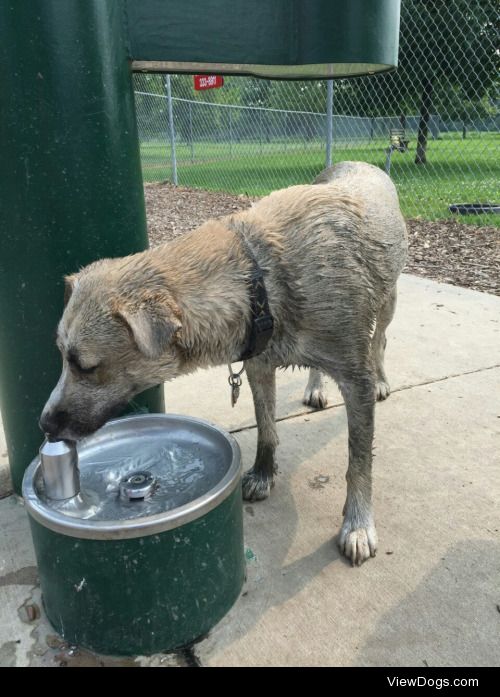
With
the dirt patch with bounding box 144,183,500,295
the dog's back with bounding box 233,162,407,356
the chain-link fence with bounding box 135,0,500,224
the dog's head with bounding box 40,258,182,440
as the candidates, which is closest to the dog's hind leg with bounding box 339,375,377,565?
the dog's back with bounding box 233,162,407,356

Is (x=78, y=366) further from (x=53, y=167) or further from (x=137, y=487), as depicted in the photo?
(x=53, y=167)

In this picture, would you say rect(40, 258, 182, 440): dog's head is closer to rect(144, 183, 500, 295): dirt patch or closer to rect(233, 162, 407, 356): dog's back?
rect(233, 162, 407, 356): dog's back

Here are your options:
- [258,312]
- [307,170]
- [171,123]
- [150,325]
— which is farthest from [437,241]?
[171,123]

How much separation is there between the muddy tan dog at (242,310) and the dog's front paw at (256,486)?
51 centimetres

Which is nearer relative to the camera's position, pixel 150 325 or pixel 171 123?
pixel 150 325

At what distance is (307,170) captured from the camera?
627 inches

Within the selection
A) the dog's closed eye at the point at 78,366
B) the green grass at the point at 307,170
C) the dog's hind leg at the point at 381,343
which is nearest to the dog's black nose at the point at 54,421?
the dog's closed eye at the point at 78,366

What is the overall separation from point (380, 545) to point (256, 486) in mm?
718

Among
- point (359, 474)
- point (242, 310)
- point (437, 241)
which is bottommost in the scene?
point (437, 241)

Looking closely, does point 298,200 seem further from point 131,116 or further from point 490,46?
point 490,46

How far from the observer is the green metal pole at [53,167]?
98.6 inches

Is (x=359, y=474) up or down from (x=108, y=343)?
down

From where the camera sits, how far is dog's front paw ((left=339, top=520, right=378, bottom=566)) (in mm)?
2676
